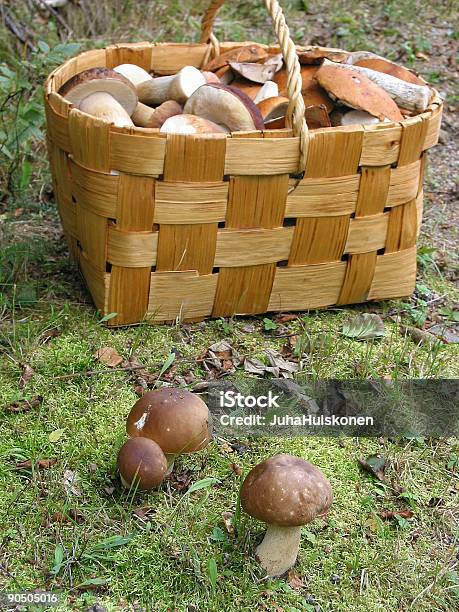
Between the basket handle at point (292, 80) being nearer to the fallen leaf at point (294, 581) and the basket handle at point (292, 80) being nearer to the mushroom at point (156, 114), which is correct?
the mushroom at point (156, 114)

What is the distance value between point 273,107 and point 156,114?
381 millimetres

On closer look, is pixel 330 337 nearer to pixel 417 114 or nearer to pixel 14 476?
pixel 417 114

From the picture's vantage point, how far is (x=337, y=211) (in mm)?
2385

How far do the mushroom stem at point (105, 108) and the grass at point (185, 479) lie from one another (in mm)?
412

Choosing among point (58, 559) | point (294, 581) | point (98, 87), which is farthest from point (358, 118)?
point (58, 559)

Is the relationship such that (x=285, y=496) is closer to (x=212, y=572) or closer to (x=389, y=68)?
(x=212, y=572)

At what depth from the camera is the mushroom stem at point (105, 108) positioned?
92.8 inches

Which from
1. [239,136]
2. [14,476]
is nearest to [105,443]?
[14,476]

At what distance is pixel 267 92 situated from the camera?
264cm

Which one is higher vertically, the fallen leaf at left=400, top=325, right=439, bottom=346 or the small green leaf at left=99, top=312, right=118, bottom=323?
the small green leaf at left=99, top=312, right=118, bottom=323

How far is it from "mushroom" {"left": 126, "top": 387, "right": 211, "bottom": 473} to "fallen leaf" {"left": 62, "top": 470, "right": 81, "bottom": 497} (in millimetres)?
191

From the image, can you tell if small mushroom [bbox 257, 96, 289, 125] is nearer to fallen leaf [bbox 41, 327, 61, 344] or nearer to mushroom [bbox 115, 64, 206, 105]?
mushroom [bbox 115, 64, 206, 105]

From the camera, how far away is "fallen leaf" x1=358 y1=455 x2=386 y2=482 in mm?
1956

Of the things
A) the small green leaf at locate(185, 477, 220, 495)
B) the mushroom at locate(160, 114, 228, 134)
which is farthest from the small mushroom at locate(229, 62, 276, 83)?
the small green leaf at locate(185, 477, 220, 495)
